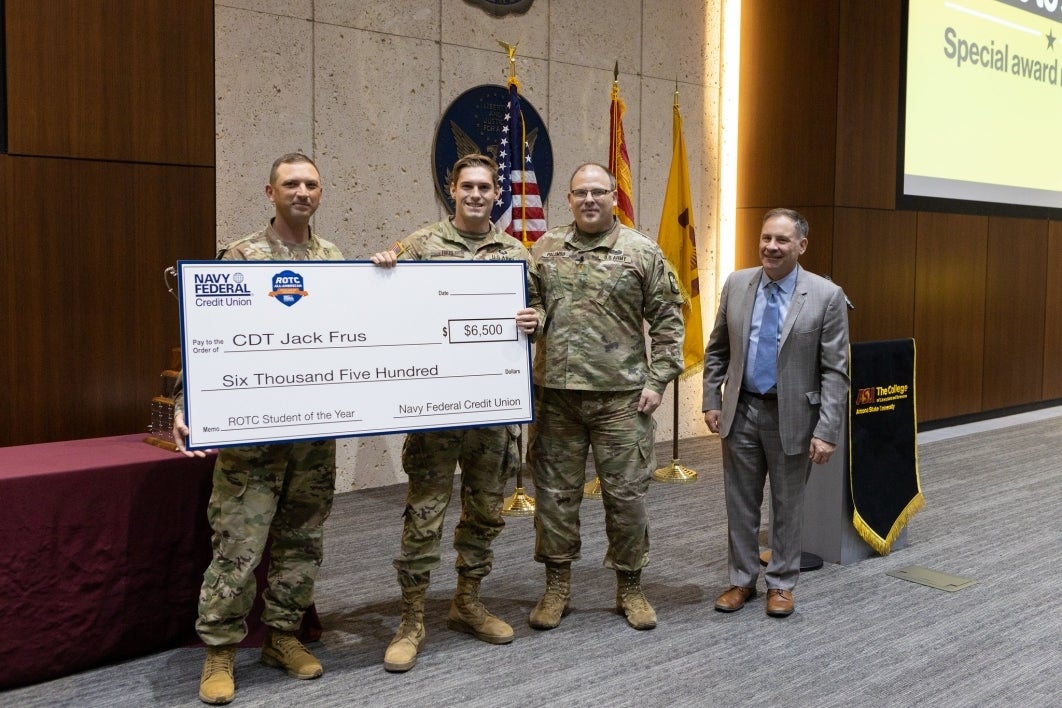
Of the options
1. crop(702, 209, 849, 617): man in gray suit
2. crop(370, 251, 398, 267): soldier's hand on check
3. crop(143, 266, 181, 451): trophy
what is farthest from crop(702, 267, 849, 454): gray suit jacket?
crop(143, 266, 181, 451): trophy

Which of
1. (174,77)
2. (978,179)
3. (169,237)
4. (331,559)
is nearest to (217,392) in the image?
(331,559)

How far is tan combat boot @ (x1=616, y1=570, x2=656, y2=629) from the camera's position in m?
3.32

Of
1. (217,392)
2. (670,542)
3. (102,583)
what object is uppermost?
(217,392)

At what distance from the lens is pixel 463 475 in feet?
10.4

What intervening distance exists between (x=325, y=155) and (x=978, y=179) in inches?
224

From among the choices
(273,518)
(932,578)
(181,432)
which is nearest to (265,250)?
(181,432)

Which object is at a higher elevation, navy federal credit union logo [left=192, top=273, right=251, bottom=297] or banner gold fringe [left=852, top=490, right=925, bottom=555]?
navy federal credit union logo [left=192, top=273, right=251, bottom=297]

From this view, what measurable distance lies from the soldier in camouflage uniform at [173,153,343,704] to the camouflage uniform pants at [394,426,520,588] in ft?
0.89

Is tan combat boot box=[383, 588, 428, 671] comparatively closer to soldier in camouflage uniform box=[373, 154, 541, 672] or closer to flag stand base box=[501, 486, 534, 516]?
soldier in camouflage uniform box=[373, 154, 541, 672]

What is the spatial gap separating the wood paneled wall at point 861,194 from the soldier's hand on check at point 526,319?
442 centimetres

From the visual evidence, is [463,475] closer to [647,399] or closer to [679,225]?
[647,399]

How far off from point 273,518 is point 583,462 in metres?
1.06

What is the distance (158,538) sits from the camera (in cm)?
300

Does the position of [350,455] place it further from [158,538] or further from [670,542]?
[158,538]
